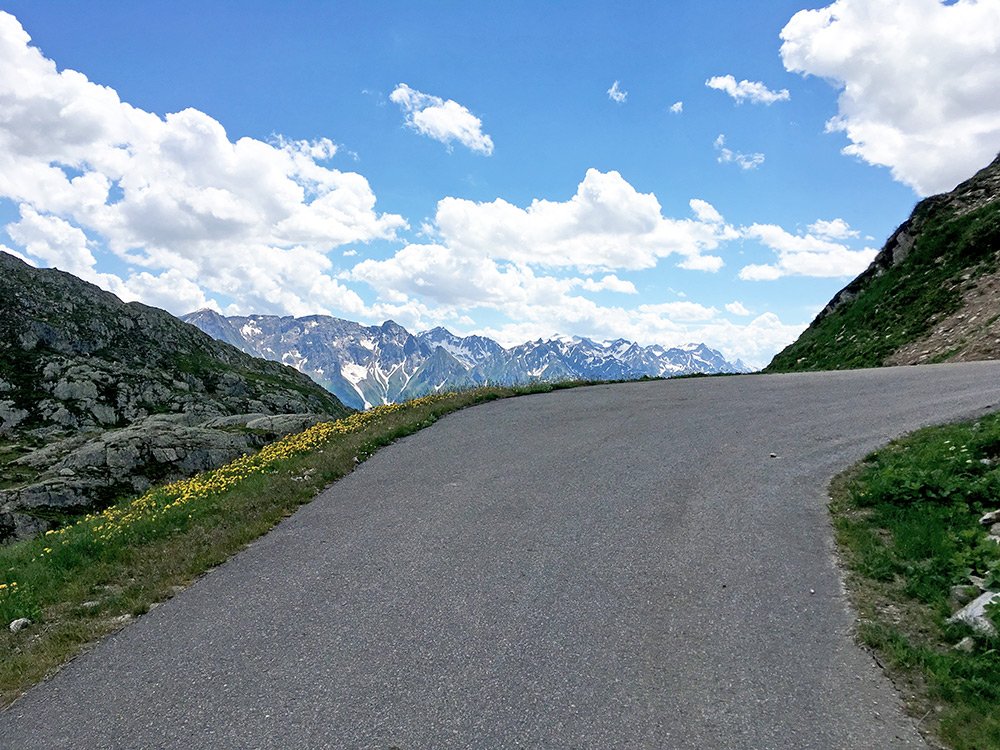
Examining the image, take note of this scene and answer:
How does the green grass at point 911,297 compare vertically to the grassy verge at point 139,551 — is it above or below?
above

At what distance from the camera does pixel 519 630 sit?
5758mm

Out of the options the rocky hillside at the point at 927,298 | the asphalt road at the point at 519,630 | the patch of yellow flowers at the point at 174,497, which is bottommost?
the asphalt road at the point at 519,630

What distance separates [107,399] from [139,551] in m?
99.7

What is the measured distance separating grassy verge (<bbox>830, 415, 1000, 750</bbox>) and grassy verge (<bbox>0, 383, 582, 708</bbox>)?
28.8ft

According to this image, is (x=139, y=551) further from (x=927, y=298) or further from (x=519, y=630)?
(x=927, y=298)

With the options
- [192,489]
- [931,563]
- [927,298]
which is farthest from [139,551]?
[927,298]

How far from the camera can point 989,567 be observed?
5719mm

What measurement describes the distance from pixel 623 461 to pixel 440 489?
4.16 metres

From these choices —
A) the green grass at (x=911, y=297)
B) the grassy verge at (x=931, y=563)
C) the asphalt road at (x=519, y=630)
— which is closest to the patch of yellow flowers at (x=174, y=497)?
the asphalt road at (x=519, y=630)

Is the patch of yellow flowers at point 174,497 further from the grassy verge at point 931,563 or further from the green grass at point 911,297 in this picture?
the green grass at point 911,297

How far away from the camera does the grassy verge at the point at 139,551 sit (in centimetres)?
629

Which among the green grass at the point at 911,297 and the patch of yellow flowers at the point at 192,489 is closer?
the patch of yellow flowers at the point at 192,489

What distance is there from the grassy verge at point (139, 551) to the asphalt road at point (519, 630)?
0.45 meters

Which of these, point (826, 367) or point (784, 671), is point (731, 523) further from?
point (826, 367)
